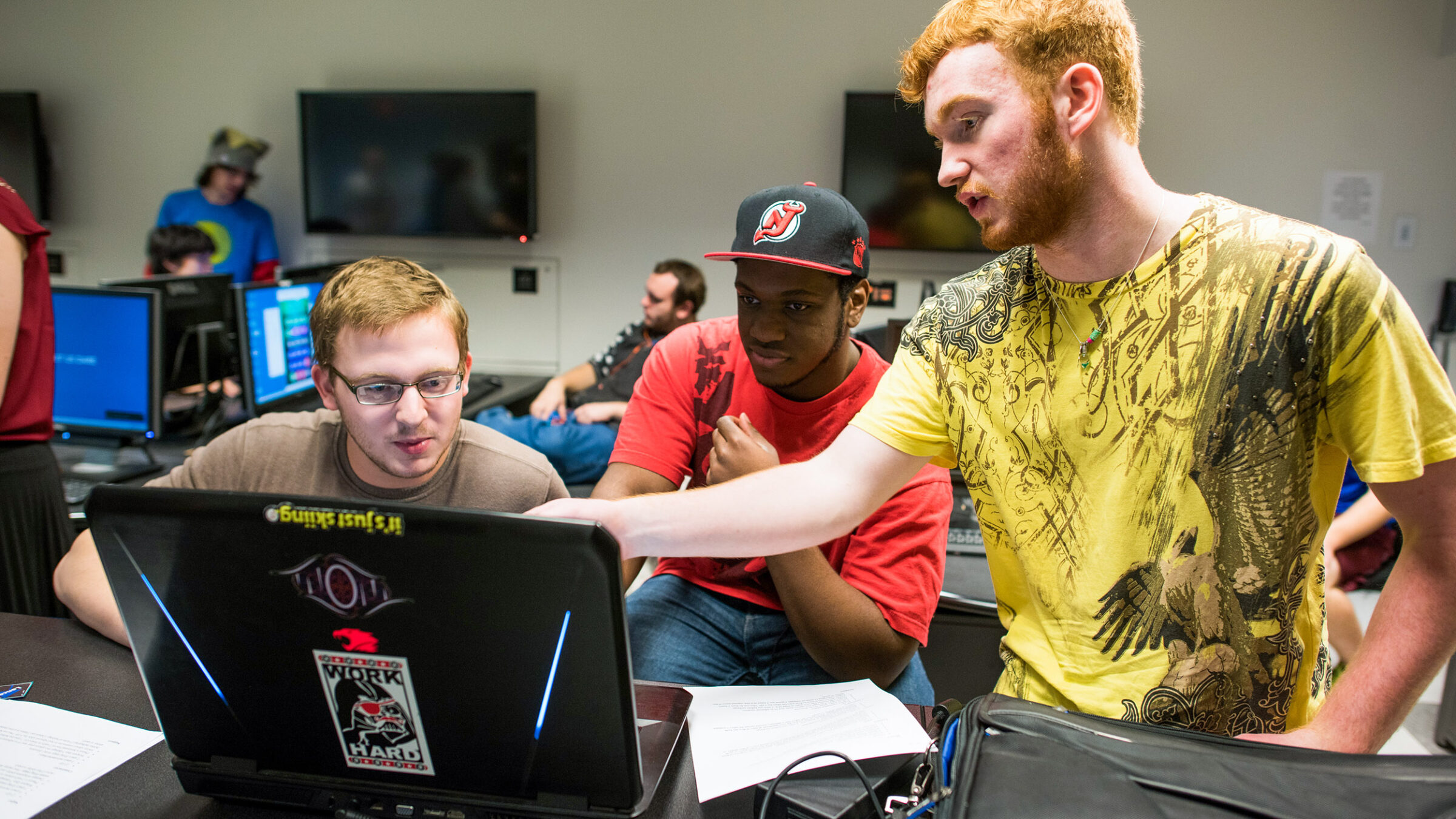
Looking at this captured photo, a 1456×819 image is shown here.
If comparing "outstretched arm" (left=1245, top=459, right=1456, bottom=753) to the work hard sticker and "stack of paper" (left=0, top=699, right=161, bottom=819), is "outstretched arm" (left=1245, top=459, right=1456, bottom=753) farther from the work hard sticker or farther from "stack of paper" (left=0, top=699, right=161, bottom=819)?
"stack of paper" (left=0, top=699, right=161, bottom=819)

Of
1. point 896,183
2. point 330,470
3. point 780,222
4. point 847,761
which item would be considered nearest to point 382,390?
point 330,470

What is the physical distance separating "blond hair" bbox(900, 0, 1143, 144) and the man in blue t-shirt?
406 centimetres

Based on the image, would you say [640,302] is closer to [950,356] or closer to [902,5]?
[902,5]

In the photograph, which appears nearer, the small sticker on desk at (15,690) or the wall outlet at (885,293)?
the small sticker on desk at (15,690)

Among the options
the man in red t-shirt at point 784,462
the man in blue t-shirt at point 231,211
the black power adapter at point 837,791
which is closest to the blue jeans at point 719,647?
the man in red t-shirt at point 784,462

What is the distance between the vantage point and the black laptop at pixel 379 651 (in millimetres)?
640

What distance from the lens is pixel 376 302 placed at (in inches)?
46.6

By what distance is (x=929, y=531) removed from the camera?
4.44ft

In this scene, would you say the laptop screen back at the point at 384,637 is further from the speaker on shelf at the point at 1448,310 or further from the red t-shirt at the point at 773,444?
the speaker on shelf at the point at 1448,310

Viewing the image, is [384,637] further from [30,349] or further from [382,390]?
[30,349]

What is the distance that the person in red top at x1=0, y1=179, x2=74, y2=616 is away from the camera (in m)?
1.44

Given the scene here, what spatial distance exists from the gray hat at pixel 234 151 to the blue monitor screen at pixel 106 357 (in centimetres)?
223

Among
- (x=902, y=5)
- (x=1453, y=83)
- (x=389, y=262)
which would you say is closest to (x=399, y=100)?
(x=902, y=5)

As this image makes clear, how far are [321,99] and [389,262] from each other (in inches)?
138
